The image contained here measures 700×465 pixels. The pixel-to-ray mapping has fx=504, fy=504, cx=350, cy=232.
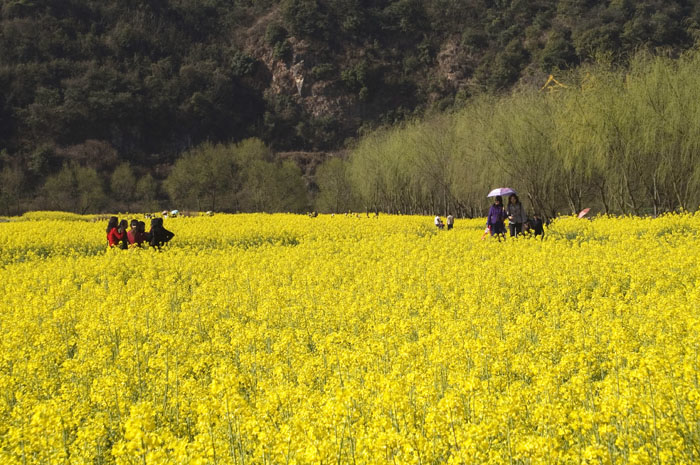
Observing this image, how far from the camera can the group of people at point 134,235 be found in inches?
669

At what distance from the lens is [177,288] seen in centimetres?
1144

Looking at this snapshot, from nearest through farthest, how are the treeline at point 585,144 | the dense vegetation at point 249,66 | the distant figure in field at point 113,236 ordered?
the distant figure in field at point 113,236
the treeline at point 585,144
the dense vegetation at point 249,66

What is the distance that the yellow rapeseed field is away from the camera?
11.6ft

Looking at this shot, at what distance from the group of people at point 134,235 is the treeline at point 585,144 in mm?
20730

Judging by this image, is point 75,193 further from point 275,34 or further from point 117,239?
point 275,34

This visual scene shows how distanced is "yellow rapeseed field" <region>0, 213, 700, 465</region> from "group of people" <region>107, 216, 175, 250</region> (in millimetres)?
2696

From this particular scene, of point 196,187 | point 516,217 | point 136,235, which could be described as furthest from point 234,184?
point 516,217

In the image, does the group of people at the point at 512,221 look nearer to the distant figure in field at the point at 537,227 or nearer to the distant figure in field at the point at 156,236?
the distant figure in field at the point at 537,227

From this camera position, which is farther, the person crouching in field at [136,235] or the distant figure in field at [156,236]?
the distant figure in field at [156,236]

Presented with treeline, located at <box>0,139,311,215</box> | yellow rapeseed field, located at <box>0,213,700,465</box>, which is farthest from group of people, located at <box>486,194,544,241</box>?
treeline, located at <box>0,139,311,215</box>

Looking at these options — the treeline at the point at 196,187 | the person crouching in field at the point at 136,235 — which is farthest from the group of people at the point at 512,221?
the treeline at the point at 196,187

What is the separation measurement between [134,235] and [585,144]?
71.3 ft

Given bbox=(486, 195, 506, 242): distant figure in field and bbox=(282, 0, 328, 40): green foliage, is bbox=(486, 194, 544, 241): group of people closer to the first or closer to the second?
bbox=(486, 195, 506, 242): distant figure in field

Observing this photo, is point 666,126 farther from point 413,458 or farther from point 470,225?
point 413,458
